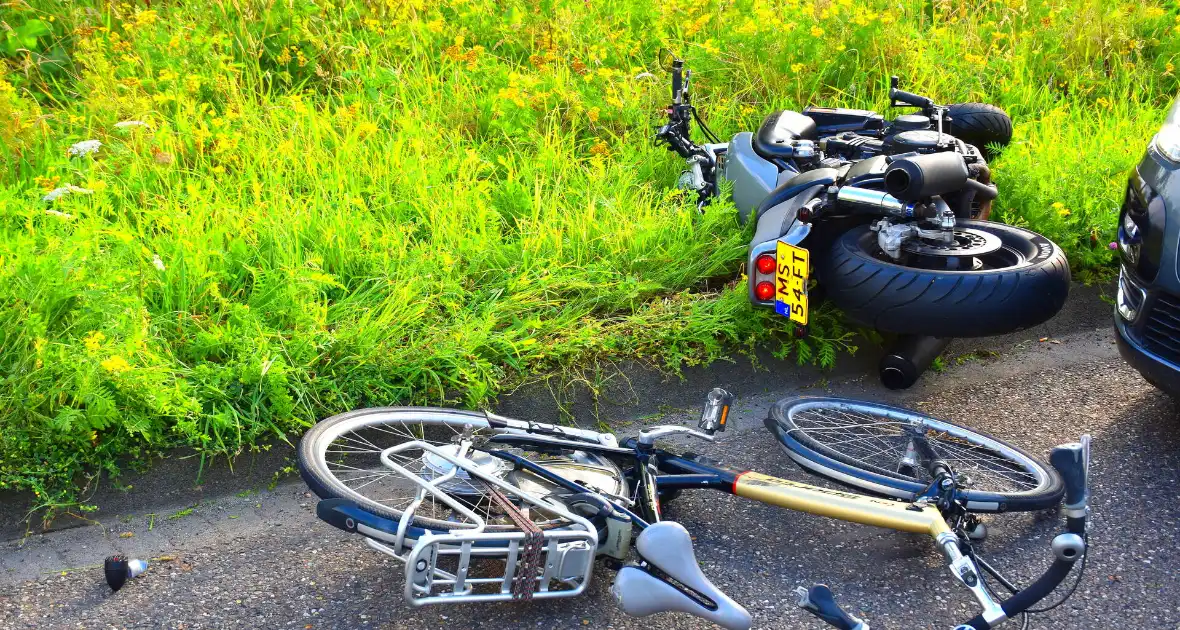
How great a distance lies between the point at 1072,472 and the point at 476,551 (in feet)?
4.82

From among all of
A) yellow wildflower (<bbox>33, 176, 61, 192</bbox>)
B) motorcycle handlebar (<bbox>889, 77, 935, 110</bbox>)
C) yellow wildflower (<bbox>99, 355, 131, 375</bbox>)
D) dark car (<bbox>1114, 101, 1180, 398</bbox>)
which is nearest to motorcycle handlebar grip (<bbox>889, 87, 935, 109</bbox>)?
motorcycle handlebar (<bbox>889, 77, 935, 110</bbox>)

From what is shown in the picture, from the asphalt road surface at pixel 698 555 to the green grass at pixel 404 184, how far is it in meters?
0.29

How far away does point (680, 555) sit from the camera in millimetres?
2637

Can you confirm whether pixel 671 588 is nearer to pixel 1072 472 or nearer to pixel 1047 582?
pixel 1047 582

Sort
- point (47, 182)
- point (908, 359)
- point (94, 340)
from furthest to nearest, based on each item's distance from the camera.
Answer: point (47, 182) < point (908, 359) < point (94, 340)

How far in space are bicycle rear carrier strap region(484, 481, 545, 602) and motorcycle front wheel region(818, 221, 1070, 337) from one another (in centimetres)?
166

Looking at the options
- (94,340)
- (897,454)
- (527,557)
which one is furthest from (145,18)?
(897,454)

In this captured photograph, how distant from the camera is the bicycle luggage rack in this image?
8.67ft

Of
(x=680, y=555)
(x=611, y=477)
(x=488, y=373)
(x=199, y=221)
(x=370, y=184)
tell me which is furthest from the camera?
(x=370, y=184)

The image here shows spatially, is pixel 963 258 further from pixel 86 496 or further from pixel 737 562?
pixel 86 496

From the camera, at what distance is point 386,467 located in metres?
3.40

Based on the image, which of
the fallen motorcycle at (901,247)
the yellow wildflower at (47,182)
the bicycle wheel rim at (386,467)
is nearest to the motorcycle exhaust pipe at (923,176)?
the fallen motorcycle at (901,247)

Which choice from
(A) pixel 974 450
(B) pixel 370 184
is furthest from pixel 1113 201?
(B) pixel 370 184

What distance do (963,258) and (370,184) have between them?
266cm
